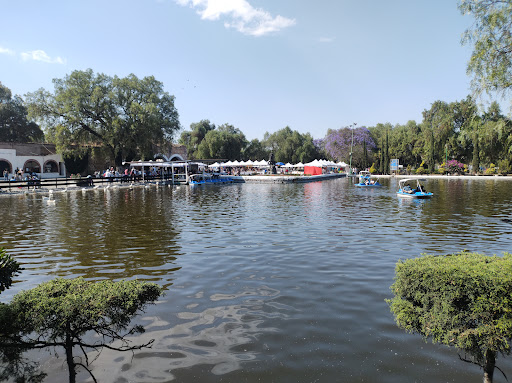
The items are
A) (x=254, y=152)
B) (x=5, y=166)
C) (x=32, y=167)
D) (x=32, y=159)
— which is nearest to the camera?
(x=5, y=166)

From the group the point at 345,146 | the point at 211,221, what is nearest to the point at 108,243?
the point at 211,221

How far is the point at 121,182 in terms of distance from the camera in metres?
44.8

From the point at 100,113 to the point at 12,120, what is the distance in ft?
78.4

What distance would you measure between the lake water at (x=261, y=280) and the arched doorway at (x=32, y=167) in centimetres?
3582

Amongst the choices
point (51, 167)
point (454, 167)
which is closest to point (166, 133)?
point (51, 167)

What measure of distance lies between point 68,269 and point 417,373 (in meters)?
8.64

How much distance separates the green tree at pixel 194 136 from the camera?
95.1 meters

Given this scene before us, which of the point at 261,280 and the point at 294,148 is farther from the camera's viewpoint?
the point at 294,148

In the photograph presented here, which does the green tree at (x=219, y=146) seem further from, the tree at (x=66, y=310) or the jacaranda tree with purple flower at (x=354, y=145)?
the tree at (x=66, y=310)

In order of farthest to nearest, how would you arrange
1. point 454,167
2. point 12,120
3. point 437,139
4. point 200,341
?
point 437,139 → point 454,167 → point 12,120 → point 200,341

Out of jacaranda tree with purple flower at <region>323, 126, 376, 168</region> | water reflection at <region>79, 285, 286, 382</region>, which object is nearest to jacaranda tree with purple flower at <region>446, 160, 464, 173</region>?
jacaranda tree with purple flower at <region>323, 126, 376, 168</region>

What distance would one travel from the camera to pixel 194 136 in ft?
318

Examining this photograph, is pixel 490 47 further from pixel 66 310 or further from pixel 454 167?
pixel 454 167

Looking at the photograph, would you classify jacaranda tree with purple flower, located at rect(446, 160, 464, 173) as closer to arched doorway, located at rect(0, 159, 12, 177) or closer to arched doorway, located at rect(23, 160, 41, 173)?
arched doorway, located at rect(23, 160, 41, 173)
